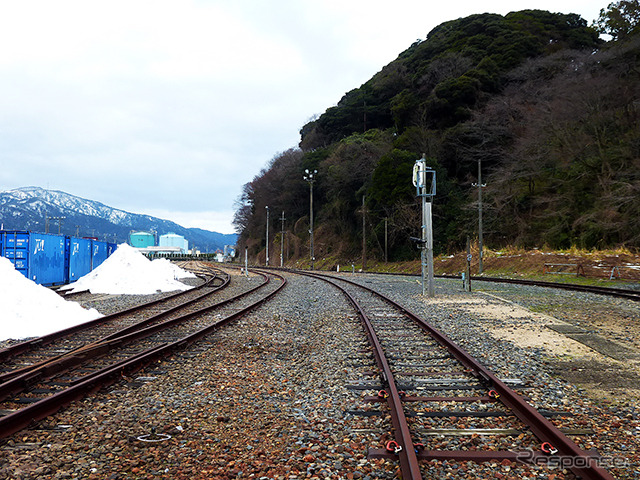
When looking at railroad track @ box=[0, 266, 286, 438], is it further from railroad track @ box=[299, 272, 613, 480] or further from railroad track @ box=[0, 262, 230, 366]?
railroad track @ box=[299, 272, 613, 480]

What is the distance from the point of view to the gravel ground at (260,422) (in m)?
3.42

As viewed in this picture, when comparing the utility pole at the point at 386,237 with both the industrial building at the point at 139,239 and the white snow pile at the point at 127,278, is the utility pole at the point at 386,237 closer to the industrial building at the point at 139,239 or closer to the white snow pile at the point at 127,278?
the white snow pile at the point at 127,278

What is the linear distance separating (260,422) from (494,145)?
4168cm

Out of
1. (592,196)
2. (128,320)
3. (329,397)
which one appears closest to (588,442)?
(329,397)

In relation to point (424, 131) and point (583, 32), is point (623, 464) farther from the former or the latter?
point (583, 32)

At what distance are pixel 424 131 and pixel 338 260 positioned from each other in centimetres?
1695

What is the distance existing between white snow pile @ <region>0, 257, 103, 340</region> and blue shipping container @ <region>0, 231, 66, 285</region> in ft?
29.8

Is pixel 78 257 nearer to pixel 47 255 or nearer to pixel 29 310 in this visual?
pixel 47 255

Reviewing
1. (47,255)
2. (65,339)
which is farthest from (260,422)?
(47,255)

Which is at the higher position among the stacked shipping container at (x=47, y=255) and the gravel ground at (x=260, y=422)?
the stacked shipping container at (x=47, y=255)

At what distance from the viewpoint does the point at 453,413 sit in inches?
175

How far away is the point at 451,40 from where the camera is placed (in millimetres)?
54594

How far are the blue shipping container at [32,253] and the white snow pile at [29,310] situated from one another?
29.8 ft

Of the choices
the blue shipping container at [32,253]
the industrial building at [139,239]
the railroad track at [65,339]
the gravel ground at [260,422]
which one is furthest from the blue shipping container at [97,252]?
the industrial building at [139,239]
